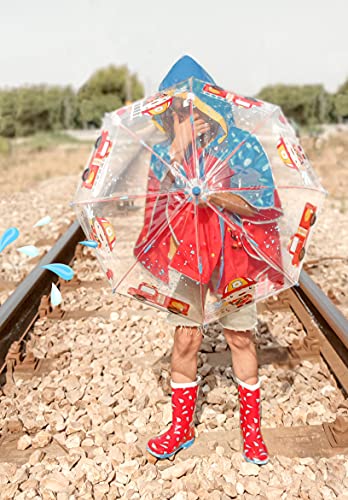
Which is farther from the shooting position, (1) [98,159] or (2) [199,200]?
(1) [98,159]

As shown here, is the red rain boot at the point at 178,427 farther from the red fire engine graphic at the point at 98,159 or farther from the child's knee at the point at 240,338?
the red fire engine graphic at the point at 98,159

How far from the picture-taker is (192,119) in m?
1.92

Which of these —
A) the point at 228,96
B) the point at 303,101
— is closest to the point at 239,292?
the point at 228,96

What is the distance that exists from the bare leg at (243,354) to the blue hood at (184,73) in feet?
3.53

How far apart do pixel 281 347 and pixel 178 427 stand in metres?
1.12

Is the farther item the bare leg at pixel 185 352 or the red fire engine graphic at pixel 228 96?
the bare leg at pixel 185 352

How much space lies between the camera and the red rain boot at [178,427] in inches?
98.0

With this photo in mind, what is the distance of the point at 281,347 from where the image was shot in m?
3.41

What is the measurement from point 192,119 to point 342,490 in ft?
5.36

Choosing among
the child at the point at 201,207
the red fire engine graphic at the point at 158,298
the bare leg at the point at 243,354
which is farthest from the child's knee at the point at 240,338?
the red fire engine graphic at the point at 158,298

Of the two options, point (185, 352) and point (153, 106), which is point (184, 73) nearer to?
point (153, 106)

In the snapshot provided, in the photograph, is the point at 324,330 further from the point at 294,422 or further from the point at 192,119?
the point at 192,119

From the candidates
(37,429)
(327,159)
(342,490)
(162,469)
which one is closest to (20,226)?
(37,429)

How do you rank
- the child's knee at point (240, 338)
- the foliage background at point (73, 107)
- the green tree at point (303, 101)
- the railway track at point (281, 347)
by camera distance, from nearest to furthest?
the child's knee at point (240, 338), the railway track at point (281, 347), the foliage background at point (73, 107), the green tree at point (303, 101)
